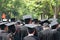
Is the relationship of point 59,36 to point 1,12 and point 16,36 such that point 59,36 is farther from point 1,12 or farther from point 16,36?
point 1,12

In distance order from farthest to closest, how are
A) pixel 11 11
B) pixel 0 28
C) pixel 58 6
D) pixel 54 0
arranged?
pixel 11 11, pixel 58 6, pixel 54 0, pixel 0 28

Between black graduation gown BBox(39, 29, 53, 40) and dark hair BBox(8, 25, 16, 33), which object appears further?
dark hair BBox(8, 25, 16, 33)

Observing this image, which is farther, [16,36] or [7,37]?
[16,36]

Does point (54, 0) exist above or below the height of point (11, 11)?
above

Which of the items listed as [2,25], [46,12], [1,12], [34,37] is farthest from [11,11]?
[34,37]

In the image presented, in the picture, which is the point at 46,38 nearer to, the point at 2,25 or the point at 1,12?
the point at 2,25

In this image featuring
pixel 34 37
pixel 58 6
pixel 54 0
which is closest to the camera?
pixel 34 37

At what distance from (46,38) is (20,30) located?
6.82 feet

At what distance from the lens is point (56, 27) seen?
42.2ft

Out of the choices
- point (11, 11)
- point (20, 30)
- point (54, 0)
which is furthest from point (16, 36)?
point (11, 11)

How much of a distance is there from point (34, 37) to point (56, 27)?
2249 mm

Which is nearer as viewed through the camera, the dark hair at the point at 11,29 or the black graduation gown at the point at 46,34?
the black graduation gown at the point at 46,34

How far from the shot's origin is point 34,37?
10789mm

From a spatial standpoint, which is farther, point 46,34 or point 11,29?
point 11,29
